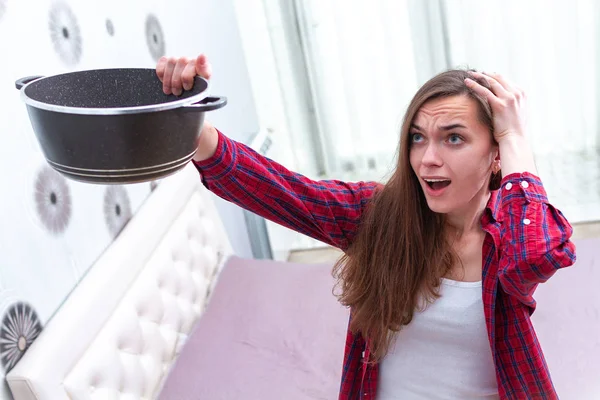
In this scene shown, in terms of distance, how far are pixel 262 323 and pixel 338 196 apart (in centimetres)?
87

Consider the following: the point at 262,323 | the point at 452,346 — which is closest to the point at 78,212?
the point at 262,323

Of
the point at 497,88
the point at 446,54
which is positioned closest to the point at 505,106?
the point at 497,88

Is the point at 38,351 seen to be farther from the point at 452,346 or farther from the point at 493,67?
the point at 493,67

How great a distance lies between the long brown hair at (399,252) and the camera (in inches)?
51.0

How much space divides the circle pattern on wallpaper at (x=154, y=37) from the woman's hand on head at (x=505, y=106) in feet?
4.20

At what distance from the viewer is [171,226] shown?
2080 millimetres

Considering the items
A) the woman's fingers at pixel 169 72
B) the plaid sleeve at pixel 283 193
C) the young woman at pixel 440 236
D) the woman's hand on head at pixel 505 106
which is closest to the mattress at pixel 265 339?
the young woman at pixel 440 236

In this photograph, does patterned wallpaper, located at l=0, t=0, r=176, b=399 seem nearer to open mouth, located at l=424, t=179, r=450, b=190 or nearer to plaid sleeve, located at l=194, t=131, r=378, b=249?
plaid sleeve, located at l=194, t=131, r=378, b=249

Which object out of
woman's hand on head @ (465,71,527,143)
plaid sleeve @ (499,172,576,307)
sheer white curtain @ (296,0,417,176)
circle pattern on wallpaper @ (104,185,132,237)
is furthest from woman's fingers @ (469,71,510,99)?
sheer white curtain @ (296,0,417,176)

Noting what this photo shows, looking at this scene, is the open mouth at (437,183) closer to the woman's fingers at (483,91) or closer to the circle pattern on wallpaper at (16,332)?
the woman's fingers at (483,91)

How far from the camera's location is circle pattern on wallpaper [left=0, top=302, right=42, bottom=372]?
4.62 ft

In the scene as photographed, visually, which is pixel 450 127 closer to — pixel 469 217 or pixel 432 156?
pixel 432 156

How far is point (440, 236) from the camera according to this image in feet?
4.46

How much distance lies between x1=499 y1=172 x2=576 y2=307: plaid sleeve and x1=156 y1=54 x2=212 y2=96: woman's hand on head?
0.54 m
